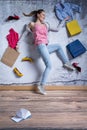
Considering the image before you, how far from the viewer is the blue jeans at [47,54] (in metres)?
3.25

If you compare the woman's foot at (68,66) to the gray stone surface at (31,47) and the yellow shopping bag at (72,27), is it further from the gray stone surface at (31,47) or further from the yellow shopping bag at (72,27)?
the yellow shopping bag at (72,27)

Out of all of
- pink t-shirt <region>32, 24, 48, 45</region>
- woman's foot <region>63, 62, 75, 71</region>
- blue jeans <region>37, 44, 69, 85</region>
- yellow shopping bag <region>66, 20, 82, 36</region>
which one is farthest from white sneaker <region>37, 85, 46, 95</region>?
yellow shopping bag <region>66, 20, 82, 36</region>

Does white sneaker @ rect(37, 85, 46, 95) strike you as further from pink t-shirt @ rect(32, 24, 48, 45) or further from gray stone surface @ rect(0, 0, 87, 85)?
pink t-shirt @ rect(32, 24, 48, 45)

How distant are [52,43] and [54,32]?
129mm

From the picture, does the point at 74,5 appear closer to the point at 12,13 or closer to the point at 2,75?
the point at 12,13

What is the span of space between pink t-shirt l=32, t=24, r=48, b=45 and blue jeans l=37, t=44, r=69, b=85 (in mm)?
56

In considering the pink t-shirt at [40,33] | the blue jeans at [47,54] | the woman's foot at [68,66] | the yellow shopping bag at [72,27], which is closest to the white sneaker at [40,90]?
the blue jeans at [47,54]

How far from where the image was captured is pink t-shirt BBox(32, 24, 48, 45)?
3223mm

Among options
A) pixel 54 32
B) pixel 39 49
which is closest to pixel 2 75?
pixel 39 49

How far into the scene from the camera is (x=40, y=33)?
3234mm

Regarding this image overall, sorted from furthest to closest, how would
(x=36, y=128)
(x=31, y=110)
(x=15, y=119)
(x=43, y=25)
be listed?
(x=43, y=25), (x=31, y=110), (x=15, y=119), (x=36, y=128)

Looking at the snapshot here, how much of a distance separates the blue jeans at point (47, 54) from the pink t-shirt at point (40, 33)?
0.18ft

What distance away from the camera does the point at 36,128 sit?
7.88 ft

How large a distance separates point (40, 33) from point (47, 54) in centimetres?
25
